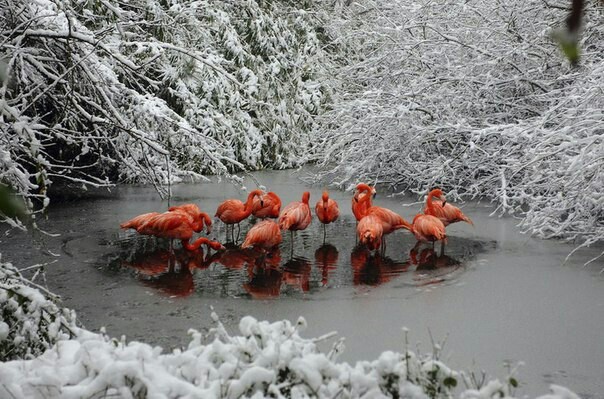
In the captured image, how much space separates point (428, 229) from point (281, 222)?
1.48m

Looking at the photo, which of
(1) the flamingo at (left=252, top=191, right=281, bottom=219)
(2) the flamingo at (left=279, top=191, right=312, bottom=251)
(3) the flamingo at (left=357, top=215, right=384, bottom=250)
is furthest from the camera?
(1) the flamingo at (left=252, top=191, right=281, bottom=219)

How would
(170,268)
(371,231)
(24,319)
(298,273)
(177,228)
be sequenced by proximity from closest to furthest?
(24,319) → (298,273) → (170,268) → (371,231) → (177,228)

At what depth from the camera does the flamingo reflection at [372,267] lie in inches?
253

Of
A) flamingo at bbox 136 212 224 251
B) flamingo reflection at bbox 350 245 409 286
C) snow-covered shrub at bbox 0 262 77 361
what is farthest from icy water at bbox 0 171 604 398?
snow-covered shrub at bbox 0 262 77 361

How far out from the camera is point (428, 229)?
24.5ft

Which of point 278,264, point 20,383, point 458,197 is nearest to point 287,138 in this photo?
point 458,197

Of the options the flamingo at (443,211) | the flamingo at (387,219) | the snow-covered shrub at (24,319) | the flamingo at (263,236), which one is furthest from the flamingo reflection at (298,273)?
the snow-covered shrub at (24,319)

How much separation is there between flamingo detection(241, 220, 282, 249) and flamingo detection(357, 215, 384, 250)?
0.82 m

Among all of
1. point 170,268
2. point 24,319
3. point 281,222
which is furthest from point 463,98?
point 24,319

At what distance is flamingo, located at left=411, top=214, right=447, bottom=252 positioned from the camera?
7.40m

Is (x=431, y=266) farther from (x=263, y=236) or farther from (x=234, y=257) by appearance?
(x=234, y=257)

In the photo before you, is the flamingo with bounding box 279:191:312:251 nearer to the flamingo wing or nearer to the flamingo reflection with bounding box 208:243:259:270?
the flamingo reflection with bounding box 208:243:259:270

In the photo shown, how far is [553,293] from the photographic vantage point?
5.92 metres

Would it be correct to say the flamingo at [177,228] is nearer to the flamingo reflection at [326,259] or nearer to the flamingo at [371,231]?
the flamingo reflection at [326,259]
